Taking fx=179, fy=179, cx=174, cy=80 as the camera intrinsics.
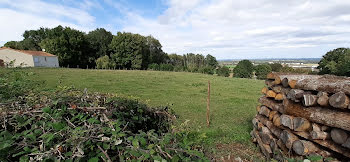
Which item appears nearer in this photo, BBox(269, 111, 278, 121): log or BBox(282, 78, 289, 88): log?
BBox(282, 78, 289, 88): log

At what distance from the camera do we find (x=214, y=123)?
7.11 m

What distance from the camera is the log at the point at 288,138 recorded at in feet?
10.8

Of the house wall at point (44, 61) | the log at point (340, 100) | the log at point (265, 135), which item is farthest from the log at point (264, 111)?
the house wall at point (44, 61)

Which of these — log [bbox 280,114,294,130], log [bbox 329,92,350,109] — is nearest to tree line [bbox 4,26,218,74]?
log [bbox 280,114,294,130]

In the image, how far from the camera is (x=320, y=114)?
2.86 meters

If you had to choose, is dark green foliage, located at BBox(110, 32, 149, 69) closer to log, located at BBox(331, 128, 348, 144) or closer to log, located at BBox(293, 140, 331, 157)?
log, located at BBox(293, 140, 331, 157)

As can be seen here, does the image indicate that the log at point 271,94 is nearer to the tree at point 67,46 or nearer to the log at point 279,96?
the log at point 279,96

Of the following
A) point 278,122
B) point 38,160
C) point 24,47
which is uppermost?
point 24,47

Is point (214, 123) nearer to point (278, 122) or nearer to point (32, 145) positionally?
point (278, 122)

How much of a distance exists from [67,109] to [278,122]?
3876mm

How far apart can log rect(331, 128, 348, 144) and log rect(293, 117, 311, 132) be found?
0.40 m

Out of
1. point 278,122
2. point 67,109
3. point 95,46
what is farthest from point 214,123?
point 95,46

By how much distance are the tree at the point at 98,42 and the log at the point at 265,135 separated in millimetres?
50897

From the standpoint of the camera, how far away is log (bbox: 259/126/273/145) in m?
4.13
